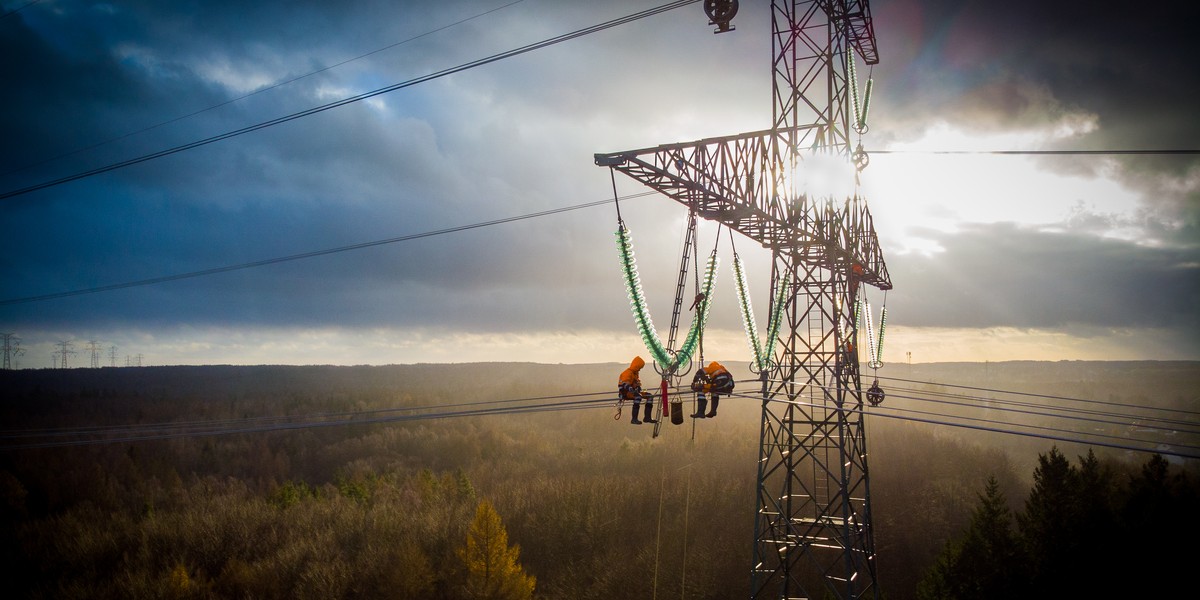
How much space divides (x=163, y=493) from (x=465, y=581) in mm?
39147

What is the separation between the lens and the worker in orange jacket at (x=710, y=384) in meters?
15.9

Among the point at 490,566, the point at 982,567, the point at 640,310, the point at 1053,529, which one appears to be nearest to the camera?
the point at 640,310

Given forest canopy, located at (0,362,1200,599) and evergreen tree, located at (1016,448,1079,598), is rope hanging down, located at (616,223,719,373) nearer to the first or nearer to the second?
forest canopy, located at (0,362,1200,599)

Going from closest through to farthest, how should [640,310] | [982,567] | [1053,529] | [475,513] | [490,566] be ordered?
[640,310] → [982,567] → [1053,529] → [490,566] → [475,513]

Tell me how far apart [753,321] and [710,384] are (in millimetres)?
3080

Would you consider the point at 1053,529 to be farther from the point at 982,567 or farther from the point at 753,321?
the point at 753,321

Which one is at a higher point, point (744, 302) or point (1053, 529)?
point (744, 302)

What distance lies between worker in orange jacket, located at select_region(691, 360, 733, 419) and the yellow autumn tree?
87.8ft

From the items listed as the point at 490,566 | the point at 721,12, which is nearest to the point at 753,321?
the point at 721,12

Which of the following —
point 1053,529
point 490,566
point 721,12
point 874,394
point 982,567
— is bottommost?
point 490,566

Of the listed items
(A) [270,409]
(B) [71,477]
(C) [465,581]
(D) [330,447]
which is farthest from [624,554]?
(A) [270,409]

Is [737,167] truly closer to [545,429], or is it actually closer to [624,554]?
[624,554]

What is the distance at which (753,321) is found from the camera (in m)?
18.3

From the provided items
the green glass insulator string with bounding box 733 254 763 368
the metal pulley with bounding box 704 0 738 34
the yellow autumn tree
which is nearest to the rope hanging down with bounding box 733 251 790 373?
the green glass insulator string with bounding box 733 254 763 368
